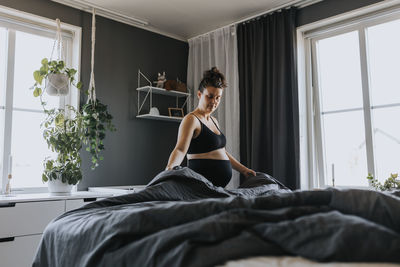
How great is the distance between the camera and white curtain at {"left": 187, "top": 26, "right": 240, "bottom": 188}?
3.74 m

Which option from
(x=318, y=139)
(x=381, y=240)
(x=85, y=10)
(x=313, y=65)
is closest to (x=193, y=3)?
(x=85, y=10)

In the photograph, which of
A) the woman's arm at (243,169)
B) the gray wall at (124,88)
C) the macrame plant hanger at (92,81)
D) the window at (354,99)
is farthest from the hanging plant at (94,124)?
the window at (354,99)

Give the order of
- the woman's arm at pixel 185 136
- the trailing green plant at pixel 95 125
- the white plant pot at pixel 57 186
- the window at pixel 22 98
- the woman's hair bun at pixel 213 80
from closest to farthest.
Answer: the woman's arm at pixel 185 136, the woman's hair bun at pixel 213 80, the white plant pot at pixel 57 186, the window at pixel 22 98, the trailing green plant at pixel 95 125

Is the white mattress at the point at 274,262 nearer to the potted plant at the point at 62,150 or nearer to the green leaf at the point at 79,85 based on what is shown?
the potted plant at the point at 62,150

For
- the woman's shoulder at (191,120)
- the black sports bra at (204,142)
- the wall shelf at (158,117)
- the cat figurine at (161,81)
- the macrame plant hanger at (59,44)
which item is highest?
the macrame plant hanger at (59,44)

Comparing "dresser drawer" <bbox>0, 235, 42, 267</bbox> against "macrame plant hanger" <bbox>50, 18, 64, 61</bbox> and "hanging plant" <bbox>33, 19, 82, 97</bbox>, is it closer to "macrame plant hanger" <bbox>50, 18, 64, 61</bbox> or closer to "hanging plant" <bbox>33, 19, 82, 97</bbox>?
"hanging plant" <bbox>33, 19, 82, 97</bbox>

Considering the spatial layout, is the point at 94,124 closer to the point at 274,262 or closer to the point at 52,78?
the point at 52,78

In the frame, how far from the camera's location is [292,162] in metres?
3.30

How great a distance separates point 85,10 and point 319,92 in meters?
2.31

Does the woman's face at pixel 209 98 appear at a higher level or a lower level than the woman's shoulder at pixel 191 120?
higher

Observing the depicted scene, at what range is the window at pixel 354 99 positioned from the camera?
9.78ft

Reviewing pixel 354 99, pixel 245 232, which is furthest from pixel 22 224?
pixel 354 99

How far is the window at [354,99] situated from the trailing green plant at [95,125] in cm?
180

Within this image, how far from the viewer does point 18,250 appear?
8.09ft
